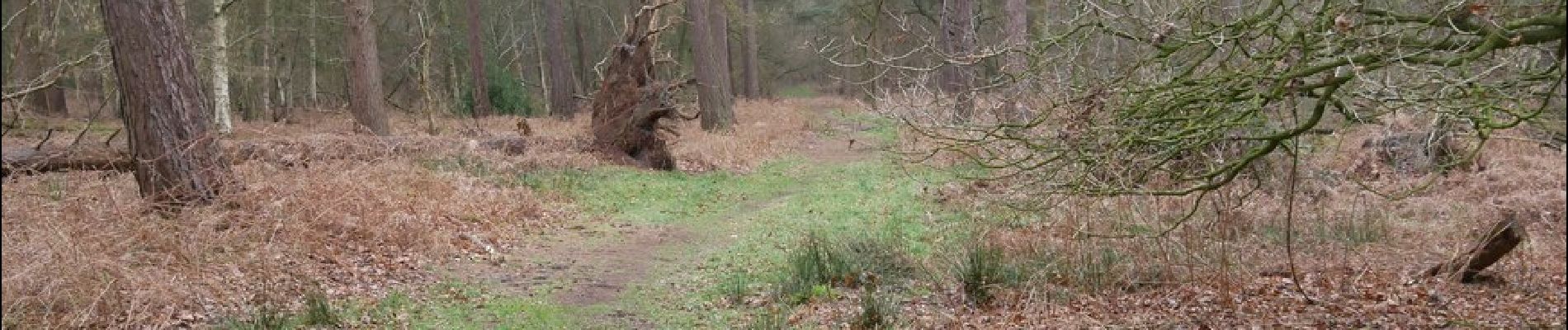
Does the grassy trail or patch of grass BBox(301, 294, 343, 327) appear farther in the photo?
the grassy trail

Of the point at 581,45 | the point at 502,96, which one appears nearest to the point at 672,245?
the point at 502,96

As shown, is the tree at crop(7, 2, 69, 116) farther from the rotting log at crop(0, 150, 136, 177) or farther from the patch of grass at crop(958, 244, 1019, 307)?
the patch of grass at crop(958, 244, 1019, 307)

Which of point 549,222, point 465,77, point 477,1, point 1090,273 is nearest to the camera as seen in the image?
point 1090,273

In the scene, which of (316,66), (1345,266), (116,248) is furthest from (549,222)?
(316,66)

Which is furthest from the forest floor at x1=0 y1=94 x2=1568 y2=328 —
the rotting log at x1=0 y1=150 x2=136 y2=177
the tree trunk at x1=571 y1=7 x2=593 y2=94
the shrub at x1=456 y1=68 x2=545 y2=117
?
the tree trunk at x1=571 y1=7 x2=593 y2=94

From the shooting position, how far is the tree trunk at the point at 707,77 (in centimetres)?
2131

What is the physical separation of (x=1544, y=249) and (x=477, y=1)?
2323cm

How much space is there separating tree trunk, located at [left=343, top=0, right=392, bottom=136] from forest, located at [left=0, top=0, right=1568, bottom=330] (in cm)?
285

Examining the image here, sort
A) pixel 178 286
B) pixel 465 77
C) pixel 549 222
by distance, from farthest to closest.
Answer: pixel 465 77, pixel 549 222, pixel 178 286

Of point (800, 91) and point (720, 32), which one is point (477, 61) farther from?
point (800, 91)

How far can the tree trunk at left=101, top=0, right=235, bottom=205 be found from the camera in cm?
779

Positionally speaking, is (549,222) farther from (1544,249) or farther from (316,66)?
(316,66)

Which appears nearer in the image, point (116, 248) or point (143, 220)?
point (116, 248)

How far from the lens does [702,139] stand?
1925 cm
